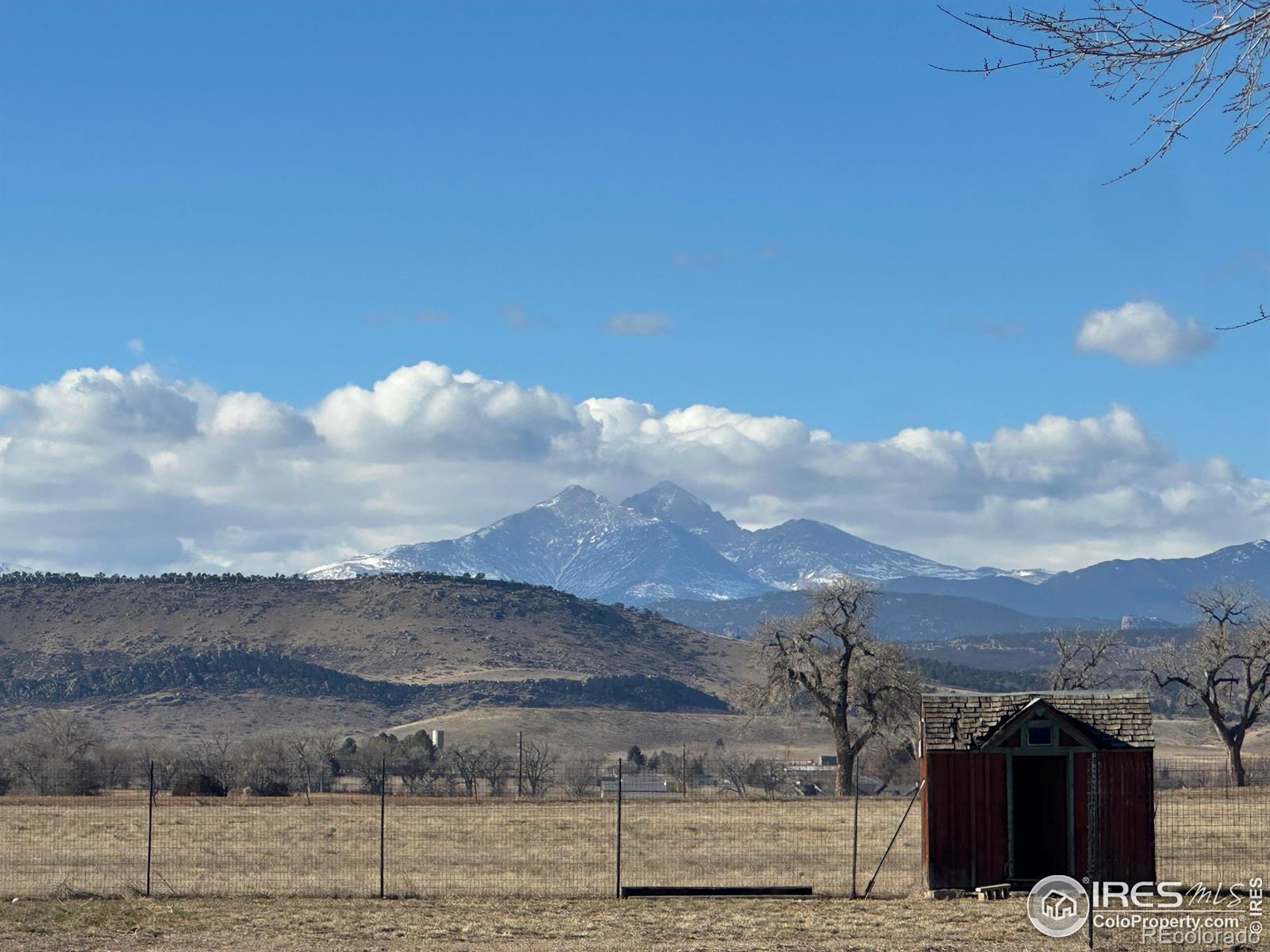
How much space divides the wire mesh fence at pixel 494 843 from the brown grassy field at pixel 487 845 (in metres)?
0.08

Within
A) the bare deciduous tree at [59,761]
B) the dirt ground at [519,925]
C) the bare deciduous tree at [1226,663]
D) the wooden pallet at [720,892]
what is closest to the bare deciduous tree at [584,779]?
the bare deciduous tree at [59,761]

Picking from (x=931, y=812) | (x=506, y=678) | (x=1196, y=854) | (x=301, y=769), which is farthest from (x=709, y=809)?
(x=506, y=678)

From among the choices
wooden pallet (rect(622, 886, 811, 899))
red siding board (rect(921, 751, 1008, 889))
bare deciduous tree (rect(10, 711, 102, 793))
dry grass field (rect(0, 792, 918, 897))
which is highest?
red siding board (rect(921, 751, 1008, 889))

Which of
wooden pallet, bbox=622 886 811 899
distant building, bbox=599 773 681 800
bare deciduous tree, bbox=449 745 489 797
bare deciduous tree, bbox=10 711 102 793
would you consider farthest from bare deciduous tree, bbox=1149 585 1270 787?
bare deciduous tree, bbox=10 711 102 793

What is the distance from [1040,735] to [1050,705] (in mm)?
536

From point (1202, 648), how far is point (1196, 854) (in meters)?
34.0

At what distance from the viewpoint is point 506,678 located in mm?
151625

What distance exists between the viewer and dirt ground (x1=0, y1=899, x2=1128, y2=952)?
19.7 m

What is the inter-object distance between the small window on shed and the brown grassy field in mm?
3246

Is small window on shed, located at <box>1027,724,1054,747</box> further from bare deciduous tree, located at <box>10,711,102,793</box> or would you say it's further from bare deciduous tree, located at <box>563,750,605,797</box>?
bare deciduous tree, located at <box>563,750,605,797</box>

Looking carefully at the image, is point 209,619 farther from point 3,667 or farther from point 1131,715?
point 1131,715

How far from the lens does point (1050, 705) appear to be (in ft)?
84.9

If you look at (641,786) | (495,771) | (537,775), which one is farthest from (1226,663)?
(495,771)

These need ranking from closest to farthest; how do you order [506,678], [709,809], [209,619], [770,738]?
[709,809], [770,738], [506,678], [209,619]
